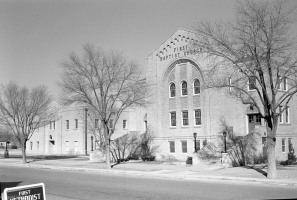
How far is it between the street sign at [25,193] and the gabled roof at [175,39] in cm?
2816

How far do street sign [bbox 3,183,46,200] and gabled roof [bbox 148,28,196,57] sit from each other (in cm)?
2816

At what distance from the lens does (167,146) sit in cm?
3434

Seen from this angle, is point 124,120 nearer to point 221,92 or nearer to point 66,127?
point 66,127

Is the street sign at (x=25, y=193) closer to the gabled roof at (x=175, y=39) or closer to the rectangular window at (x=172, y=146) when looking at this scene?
the gabled roof at (x=175, y=39)

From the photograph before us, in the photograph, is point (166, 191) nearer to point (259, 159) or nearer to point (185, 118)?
point (259, 159)

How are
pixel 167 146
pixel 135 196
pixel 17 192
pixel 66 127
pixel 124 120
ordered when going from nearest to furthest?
1. pixel 17 192
2. pixel 135 196
3. pixel 167 146
4. pixel 124 120
5. pixel 66 127

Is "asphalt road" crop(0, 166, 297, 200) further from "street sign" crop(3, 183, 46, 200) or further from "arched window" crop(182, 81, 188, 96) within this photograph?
"arched window" crop(182, 81, 188, 96)

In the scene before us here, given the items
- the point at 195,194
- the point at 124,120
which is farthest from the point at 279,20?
the point at 124,120

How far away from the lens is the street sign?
4.87 meters

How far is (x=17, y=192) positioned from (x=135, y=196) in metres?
8.78

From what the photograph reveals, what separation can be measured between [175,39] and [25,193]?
30.1 meters

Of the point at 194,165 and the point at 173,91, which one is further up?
the point at 173,91

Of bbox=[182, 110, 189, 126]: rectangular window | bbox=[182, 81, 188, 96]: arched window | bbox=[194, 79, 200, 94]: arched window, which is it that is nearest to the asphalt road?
bbox=[182, 110, 189, 126]: rectangular window

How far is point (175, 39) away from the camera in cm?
3397
